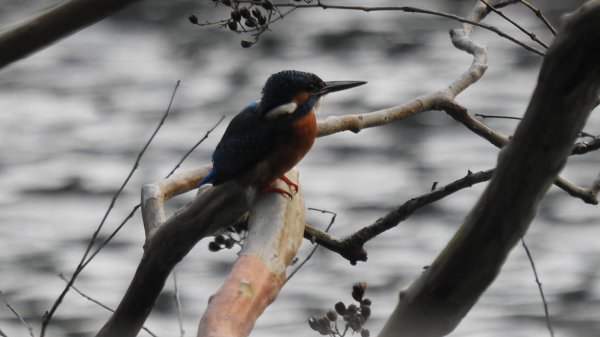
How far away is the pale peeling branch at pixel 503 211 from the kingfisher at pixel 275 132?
1.16 meters

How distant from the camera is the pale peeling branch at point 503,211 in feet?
5.37

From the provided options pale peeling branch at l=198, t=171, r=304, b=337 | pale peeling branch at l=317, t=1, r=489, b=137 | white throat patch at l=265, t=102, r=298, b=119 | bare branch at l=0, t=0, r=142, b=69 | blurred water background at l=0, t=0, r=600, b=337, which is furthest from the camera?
blurred water background at l=0, t=0, r=600, b=337

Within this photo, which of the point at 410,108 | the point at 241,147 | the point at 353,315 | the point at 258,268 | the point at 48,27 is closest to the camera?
the point at 48,27

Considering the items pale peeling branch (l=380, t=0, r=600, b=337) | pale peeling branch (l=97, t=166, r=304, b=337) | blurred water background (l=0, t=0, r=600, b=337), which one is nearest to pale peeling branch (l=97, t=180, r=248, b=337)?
pale peeling branch (l=97, t=166, r=304, b=337)

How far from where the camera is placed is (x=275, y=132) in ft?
9.91

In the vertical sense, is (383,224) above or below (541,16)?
below

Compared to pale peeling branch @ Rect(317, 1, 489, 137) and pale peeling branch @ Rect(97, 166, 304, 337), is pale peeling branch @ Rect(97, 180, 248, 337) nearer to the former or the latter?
pale peeling branch @ Rect(97, 166, 304, 337)

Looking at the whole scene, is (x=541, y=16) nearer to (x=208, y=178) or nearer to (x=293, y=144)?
(x=293, y=144)

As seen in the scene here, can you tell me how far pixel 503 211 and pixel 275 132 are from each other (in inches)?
52.8

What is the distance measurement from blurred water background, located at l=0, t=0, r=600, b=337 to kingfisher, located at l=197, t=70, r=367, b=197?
2.89 meters

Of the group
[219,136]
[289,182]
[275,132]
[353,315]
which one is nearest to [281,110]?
[275,132]

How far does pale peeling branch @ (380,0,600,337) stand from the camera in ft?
5.37

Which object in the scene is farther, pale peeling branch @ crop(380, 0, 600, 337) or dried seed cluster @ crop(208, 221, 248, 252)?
dried seed cluster @ crop(208, 221, 248, 252)

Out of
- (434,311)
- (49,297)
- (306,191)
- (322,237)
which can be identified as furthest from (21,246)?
(434,311)
